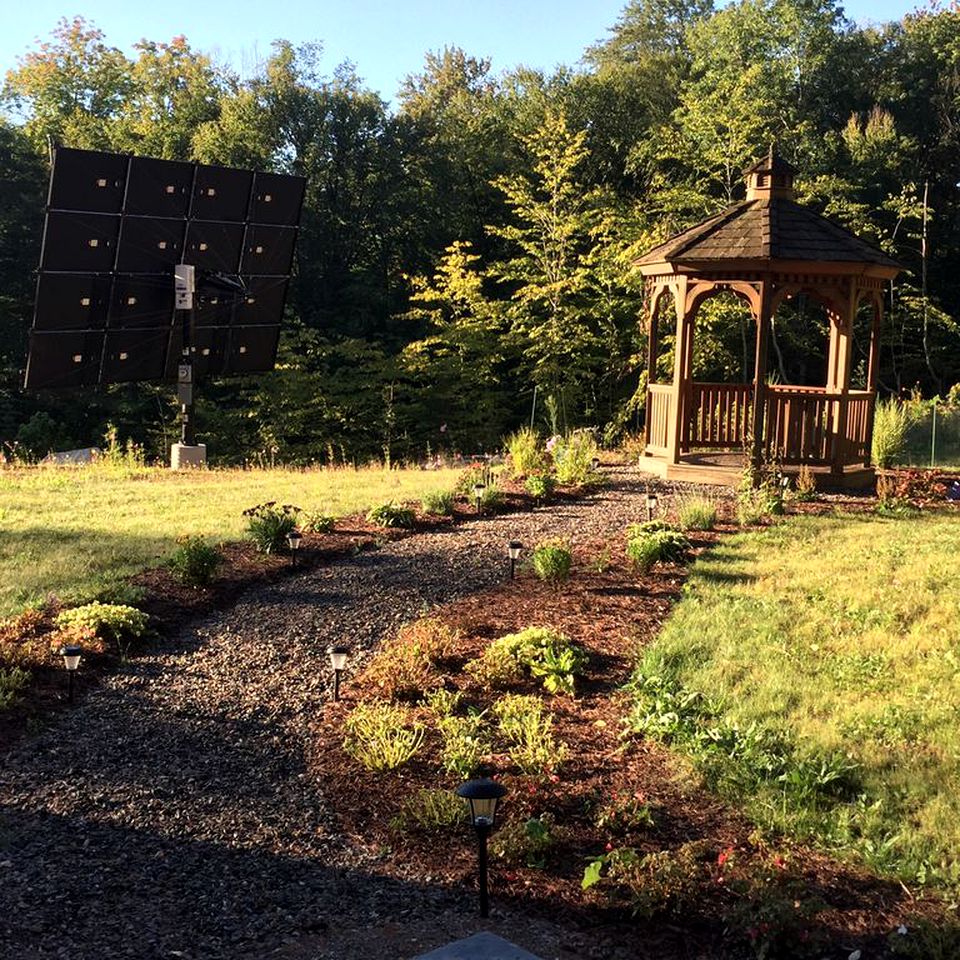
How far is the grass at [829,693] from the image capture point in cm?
364

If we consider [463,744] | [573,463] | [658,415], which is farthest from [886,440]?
[463,744]

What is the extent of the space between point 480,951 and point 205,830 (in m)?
1.42

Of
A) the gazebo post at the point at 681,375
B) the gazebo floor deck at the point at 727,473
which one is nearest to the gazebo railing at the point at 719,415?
the gazebo post at the point at 681,375

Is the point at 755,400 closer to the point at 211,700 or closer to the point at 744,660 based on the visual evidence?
the point at 744,660

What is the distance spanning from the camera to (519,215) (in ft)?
75.5

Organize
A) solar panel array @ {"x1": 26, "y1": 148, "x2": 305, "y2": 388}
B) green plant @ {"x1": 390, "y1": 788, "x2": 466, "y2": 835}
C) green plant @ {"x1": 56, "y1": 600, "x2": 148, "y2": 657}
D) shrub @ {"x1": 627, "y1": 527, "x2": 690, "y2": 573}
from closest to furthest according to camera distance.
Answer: green plant @ {"x1": 390, "y1": 788, "x2": 466, "y2": 835} < green plant @ {"x1": 56, "y1": 600, "x2": 148, "y2": 657} < shrub @ {"x1": 627, "y1": 527, "x2": 690, "y2": 573} < solar panel array @ {"x1": 26, "y1": 148, "x2": 305, "y2": 388}

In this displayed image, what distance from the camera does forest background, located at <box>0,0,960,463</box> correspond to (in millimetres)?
21375

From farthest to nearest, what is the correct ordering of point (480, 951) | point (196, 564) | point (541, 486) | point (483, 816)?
point (541, 486) < point (196, 564) < point (483, 816) < point (480, 951)

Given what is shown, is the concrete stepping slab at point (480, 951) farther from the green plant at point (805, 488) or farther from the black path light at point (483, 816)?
the green plant at point (805, 488)

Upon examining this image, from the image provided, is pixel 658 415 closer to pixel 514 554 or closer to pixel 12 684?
pixel 514 554

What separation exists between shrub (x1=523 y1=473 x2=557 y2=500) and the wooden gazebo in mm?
1854

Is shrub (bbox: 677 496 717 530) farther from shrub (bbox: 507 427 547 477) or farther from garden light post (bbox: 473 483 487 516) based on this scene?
shrub (bbox: 507 427 547 477)

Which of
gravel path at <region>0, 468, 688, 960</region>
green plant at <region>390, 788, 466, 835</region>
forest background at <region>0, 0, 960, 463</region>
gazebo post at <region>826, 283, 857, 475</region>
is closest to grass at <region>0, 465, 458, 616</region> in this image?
gravel path at <region>0, 468, 688, 960</region>

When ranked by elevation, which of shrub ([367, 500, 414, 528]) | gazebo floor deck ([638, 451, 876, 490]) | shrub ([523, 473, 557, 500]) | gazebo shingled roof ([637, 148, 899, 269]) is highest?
gazebo shingled roof ([637, 148, 899, 269])
